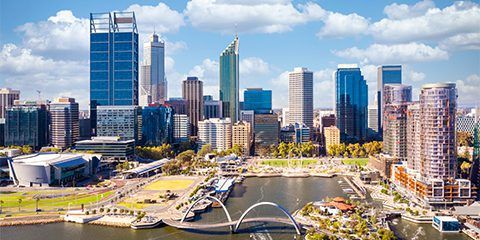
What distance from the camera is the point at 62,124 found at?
62031 millimetres

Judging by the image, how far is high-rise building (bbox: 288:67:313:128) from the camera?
9050 cm

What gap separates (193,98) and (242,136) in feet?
85.0

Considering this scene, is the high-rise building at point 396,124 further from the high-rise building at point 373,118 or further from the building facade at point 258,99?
the building facade at point 258,99

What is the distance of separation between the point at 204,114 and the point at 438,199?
222 feet

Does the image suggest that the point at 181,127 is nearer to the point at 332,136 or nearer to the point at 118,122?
the point at 118,122

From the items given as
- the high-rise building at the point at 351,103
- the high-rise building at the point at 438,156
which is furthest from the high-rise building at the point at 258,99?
the high-rise building at the point at 438,156

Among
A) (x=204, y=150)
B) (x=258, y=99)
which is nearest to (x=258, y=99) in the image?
(x=258, y=99)

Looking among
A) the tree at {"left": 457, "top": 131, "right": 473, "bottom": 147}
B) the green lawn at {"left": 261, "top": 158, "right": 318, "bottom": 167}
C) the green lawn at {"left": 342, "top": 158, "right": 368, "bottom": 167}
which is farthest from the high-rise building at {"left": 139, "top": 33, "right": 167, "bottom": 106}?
the tree at {"left": 457, "top": 131, "right": 473, "bottom": 147}

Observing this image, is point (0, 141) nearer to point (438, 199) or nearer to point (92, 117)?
point (92, 117)

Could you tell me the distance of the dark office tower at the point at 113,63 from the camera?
68000 mm

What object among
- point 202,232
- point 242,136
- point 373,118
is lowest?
point 202,232

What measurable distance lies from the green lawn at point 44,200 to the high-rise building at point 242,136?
31477mm

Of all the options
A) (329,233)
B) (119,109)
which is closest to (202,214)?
(329,233)

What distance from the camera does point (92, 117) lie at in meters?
69.6
